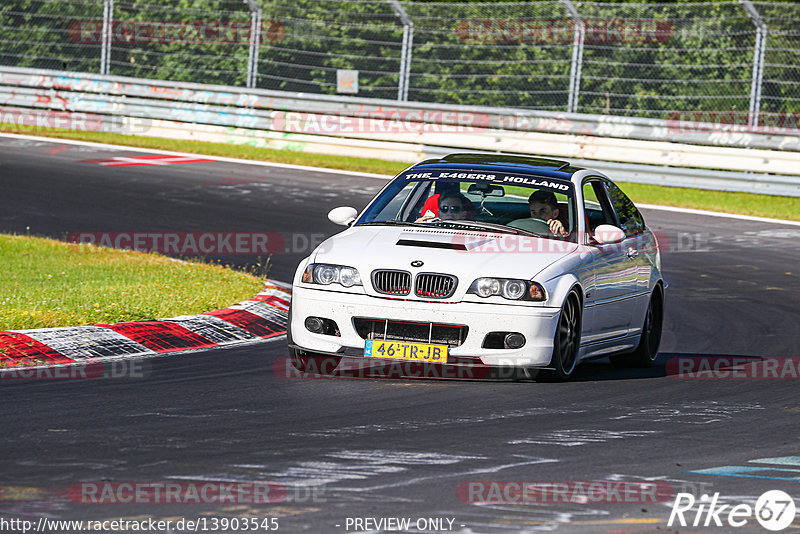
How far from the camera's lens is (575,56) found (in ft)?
74.5

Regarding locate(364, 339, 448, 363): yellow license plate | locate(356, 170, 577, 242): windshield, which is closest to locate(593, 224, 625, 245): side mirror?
locate(356, 170, 577, 242): windshield

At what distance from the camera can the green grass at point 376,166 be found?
20891 mm

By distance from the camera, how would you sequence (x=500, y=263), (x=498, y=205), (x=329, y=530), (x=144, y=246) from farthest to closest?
(x=144, y=246), (x=498, y=205), (x=500, y=263), (x=329, y=530)

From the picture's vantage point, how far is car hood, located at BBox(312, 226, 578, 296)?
28.5 feet

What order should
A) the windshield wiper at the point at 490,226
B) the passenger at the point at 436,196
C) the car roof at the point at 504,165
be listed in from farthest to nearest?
the car roof at the point at 504,165, the passenger at the point at 436,196, the windshield wiper at the point at 490,226

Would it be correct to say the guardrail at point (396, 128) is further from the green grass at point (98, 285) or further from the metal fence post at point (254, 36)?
the green grass at point (98, 285)

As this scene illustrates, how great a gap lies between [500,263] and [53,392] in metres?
2.77

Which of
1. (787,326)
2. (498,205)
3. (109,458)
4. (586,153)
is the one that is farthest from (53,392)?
(586,153)

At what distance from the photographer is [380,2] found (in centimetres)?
2444

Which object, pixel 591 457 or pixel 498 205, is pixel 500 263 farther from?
pixel 591 457

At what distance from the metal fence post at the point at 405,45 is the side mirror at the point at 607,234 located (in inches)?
590

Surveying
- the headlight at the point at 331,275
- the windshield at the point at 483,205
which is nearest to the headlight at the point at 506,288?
the headlight at the point at 331,275

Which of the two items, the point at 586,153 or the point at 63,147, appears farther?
the point at 63,147

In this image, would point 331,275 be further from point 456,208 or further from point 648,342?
point 648,342
